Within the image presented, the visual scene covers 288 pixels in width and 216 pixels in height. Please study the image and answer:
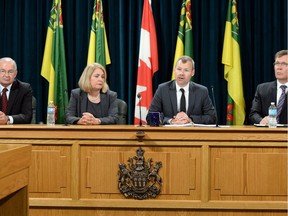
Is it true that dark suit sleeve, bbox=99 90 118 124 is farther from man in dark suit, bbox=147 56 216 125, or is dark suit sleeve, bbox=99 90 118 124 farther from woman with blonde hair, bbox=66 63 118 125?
man in dark suit, bbox=147 56 216 125

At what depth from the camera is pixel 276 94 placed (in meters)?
5.41

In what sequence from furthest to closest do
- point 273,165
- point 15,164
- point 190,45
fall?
point 190,45, point 273,165, point 15,164

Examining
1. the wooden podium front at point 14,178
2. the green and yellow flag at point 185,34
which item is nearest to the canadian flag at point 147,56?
the green and yellow flag at point 185,34

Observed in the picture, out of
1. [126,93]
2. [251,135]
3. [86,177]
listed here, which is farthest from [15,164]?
[126,93]

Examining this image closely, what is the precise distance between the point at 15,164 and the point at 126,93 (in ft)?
15.3

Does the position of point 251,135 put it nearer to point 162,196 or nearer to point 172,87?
point 162,196

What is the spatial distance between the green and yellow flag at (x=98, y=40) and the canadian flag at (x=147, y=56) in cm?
50

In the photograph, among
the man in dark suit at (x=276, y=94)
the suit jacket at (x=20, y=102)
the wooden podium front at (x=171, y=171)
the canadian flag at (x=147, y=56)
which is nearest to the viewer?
the wooden podium front at (x=171, y=171)

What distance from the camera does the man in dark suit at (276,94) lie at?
5248 millimetres

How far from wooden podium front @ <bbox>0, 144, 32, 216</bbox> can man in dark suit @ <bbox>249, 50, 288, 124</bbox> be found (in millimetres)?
3106

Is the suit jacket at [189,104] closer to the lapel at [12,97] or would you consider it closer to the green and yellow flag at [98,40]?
the lapel at [12,97]

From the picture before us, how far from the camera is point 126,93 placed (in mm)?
7047

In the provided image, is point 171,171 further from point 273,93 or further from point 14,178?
point 14,178

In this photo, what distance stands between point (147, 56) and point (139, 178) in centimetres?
267
